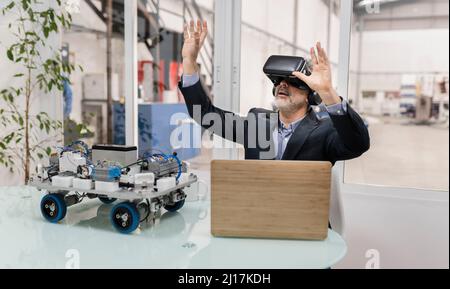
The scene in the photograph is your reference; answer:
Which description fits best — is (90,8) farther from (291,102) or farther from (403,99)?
(403,99)

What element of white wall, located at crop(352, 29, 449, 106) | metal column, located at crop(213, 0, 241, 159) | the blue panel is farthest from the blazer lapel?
white wall, located at crop(352, 29, 449, 106)

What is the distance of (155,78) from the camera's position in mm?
4691

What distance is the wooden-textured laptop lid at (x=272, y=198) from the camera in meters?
1.27

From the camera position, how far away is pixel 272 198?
4.18 ft

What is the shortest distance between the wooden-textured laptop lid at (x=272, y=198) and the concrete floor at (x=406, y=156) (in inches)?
135

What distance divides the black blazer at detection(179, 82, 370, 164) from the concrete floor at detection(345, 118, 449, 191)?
283 centimetres

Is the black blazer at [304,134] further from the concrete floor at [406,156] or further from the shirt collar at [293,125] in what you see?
the concrete floor at [406,156]

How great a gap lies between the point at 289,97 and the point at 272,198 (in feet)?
2.04

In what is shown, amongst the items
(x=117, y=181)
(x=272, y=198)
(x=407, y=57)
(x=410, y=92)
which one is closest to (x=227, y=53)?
(x=117, y=181)

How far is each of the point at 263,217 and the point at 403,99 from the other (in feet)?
25.1

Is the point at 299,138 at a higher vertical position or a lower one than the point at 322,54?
lower

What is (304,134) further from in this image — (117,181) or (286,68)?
(117,181)

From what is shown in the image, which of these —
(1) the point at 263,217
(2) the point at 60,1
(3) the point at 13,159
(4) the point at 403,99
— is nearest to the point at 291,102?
(1) the point at 263,217

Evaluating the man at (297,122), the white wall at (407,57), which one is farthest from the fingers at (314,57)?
the white wall at (407,57)
